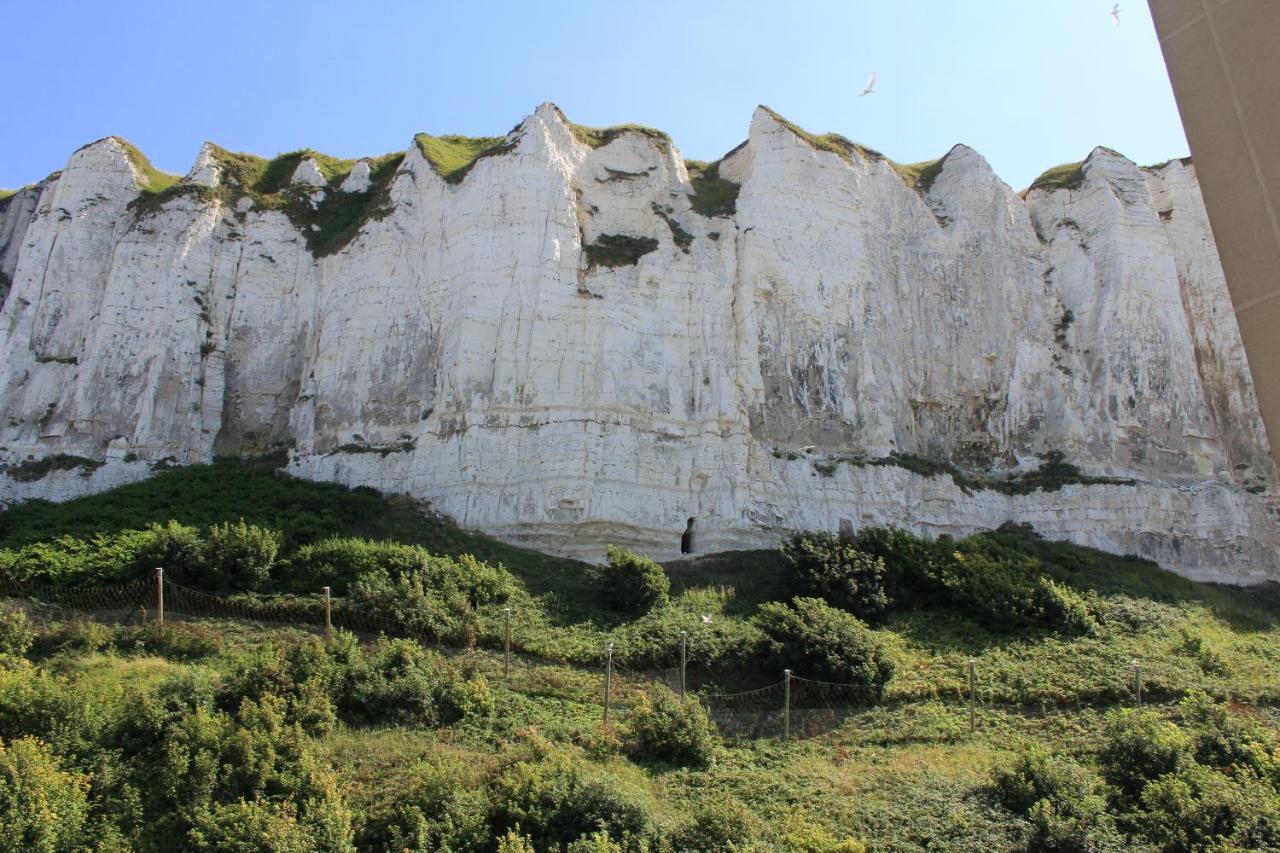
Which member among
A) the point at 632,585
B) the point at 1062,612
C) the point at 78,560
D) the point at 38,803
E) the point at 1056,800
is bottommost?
the point at 1056,800

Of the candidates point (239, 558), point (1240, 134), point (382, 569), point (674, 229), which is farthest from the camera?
point (674, 229)

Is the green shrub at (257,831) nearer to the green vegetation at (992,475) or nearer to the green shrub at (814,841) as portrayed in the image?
the green shrub at (814,841)

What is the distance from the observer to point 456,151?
41.1 metres

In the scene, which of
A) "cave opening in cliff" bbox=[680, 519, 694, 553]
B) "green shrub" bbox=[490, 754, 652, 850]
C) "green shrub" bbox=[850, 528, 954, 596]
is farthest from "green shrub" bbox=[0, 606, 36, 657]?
"green shrub" bbox=[850, 528, 954, 596]

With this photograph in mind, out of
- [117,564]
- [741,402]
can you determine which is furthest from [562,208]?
[117,564]

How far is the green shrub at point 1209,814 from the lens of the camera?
15.6m

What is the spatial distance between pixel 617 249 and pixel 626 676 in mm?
18172

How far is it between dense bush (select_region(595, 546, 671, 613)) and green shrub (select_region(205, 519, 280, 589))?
7.94 meters

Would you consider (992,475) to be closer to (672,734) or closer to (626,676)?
(626,676)

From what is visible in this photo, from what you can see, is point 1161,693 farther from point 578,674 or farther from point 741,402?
point 741,402

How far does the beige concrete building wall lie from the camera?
4.10 m

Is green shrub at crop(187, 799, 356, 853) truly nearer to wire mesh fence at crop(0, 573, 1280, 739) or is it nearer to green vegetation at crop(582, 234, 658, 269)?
wire mesh fence at crop(0, 573, 1280, 739)

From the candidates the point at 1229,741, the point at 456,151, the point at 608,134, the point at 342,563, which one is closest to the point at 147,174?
the point at 456,151

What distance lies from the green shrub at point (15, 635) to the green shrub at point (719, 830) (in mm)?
12135
